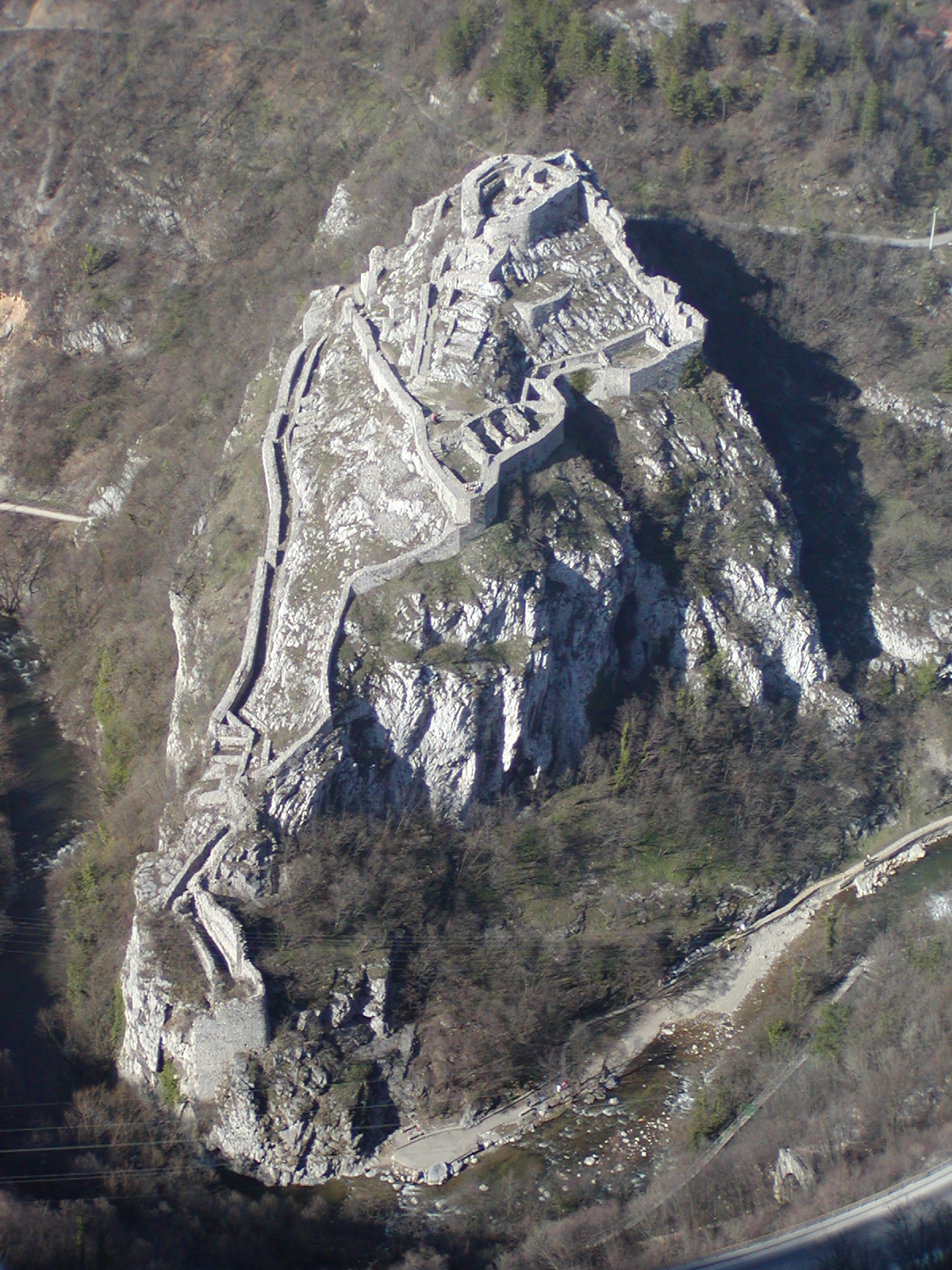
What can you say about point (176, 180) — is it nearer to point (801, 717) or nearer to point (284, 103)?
point (284, 103)

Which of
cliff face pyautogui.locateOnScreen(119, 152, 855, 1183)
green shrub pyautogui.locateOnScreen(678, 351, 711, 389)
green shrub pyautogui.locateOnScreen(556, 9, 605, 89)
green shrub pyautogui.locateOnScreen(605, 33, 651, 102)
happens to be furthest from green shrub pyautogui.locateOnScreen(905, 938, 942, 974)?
green shrub pyautogui.locateOnScreen(556, 9, 605, 89)

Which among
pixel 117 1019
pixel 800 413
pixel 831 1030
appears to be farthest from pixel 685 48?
pixel 117 1019

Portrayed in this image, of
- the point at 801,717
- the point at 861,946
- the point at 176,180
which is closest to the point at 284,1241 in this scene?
the point at 861,946

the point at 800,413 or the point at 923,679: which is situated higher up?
the point at 800,413

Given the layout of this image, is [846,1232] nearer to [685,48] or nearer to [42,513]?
[42,513]

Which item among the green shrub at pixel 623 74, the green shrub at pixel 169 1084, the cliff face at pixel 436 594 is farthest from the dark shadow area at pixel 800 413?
the green shrub at pixel 169 1084
